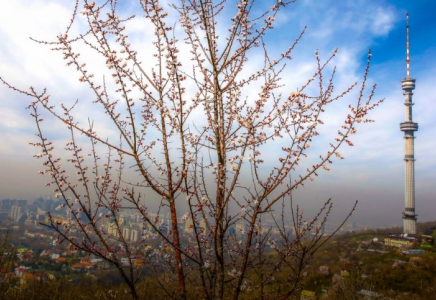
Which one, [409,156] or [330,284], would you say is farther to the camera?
[409,156]

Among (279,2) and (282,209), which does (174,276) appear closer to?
(282,209)

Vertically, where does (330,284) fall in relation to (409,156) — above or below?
below

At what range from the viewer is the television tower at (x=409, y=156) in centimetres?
6488

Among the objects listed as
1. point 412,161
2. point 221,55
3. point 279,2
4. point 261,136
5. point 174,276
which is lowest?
point 174,276

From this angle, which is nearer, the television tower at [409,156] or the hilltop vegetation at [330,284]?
the hilltop vegetation at [330,284]

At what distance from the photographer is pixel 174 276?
337 centimetres

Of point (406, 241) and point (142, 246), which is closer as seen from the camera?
point (142, 246)

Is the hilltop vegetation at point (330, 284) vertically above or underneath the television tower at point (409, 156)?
underneath

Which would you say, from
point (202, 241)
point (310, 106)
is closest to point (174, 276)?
point (202, 241)

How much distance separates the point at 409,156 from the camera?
66.9 meters

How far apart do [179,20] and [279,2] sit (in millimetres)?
1424

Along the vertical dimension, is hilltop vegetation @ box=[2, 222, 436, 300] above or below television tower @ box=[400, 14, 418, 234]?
below

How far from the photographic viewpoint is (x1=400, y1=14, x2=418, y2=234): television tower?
213 ft

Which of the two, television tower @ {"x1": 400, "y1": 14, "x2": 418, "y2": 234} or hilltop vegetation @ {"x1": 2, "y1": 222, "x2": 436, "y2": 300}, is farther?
television tower @ {"x1": 400, "y1": 14, "x2": 418, "y2": 234}
